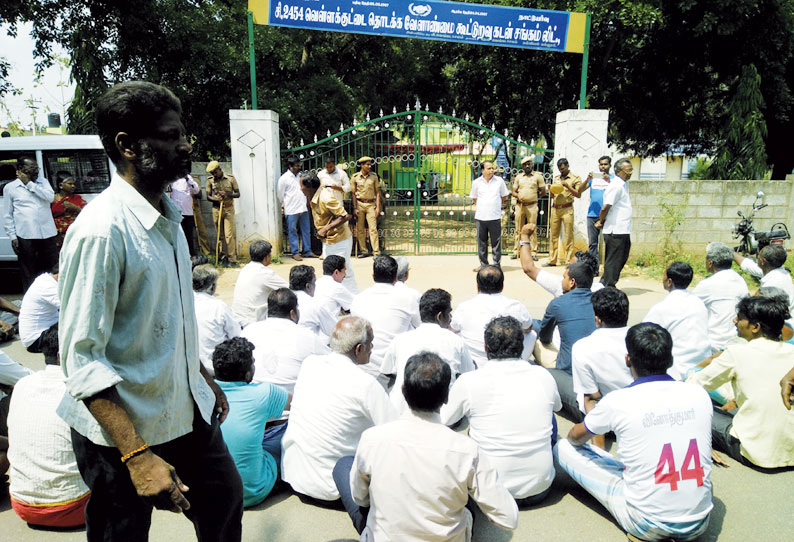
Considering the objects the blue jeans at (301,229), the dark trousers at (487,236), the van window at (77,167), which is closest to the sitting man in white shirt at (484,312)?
the dark trousers at (487,236)

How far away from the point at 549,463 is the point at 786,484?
4.77ft

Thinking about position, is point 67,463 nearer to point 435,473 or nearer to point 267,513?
point 267,513

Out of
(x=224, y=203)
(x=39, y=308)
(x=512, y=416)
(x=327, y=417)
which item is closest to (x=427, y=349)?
(x=512, y=416)

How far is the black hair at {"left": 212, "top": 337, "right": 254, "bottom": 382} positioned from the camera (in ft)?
10.3

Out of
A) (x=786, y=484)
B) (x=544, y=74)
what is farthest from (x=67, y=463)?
(x=544, y=74)

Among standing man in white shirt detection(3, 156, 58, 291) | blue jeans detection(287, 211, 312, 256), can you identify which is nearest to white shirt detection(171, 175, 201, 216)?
blue jeans detection(287, 211, 312, 256)

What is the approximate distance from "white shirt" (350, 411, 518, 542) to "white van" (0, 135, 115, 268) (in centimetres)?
743

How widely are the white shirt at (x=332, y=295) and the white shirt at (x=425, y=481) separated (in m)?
2.96

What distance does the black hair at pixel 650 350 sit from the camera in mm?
2711

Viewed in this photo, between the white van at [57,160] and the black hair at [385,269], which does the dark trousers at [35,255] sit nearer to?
the white van at [57,160]

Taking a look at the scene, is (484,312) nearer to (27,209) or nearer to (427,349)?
(427,349)

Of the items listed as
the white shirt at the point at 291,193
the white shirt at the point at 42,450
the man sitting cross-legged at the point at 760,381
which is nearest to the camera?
the white shirt at the point at 42,450

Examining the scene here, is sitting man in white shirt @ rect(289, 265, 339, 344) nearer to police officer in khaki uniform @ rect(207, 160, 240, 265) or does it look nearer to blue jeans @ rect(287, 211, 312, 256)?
police officer in khaki uniform @ rect(207, 160, 240, 265)

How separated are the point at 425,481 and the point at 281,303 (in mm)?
2110
